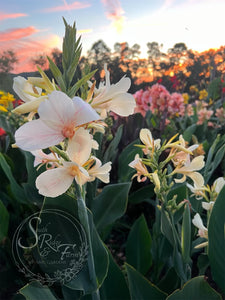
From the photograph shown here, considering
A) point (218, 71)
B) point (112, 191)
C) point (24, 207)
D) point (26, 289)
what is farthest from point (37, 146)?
point (218, 71)

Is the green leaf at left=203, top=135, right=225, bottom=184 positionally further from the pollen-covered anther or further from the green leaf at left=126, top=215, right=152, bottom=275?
the pollen-covered anther

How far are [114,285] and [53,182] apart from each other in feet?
1.63

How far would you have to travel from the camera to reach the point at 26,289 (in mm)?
611

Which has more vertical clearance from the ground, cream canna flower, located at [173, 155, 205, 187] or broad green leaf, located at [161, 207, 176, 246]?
cream canna flower, located at [173, 155, 205, 187]

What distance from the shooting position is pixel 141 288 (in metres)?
0.72

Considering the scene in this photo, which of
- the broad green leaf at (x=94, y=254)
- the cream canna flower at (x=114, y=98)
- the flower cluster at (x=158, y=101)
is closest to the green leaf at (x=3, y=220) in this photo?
the broad green leaf at (x=94, y=254)

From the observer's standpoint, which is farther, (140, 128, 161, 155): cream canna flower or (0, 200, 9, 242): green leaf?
(0, 200, 9, 242): green leaf

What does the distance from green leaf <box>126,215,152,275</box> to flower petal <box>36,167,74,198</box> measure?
24.7 inches

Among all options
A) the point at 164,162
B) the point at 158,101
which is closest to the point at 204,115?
the point at 158,101

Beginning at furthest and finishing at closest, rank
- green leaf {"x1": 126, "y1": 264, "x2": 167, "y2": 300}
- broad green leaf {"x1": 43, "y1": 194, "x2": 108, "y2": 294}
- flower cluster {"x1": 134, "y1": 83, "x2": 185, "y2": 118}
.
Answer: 1. flower cluster {"x1": 134, "y1": 83, "x2": 185, "y2": 118}
2. green leaf {"x1": 126, "y1": 264, "x2": 167, "y2": 300}
3. broad green leaf {"x1": 43, "y1": 194, "x2": 108, "y2": 294}

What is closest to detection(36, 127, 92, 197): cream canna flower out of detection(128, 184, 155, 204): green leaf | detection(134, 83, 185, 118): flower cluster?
detection(128, 184, 155, 204): green leaf

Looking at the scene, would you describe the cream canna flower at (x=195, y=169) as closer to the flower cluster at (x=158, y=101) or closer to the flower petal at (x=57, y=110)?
the flower petal at (x=57, y=110)

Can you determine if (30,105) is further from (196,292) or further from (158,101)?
(158,101)

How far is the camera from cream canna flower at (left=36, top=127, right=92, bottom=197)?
416 millimetres
